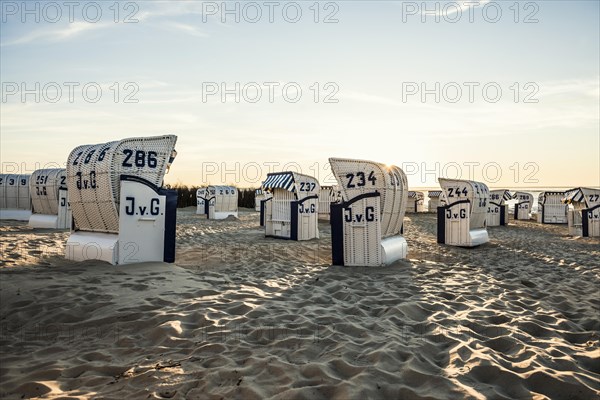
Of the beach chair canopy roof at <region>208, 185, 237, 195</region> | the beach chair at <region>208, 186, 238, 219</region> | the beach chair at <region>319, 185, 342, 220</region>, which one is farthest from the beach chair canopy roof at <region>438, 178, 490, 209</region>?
the beach chair canopy roof at <region>208, 185, 237, 195</region>

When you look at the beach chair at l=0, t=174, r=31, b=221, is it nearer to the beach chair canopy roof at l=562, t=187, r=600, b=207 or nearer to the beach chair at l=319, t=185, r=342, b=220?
the beach chair at l=319, t=185, r=342, b=220

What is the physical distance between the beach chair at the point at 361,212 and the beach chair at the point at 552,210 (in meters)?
23.5

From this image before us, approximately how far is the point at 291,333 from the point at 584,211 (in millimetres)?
17895

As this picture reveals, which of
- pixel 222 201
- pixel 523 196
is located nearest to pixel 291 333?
pixel 222 201

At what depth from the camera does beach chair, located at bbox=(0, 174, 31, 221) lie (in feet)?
65.5

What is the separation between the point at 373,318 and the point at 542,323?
2145 millimetres

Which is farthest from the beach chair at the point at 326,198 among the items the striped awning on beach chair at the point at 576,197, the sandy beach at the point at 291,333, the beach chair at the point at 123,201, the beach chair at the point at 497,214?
the beach chair at the point at 123,201

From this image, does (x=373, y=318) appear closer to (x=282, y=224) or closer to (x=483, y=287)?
(x=483, y=287)

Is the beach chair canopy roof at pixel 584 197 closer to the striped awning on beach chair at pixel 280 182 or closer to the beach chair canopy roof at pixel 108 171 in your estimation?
the striped awning on beach chair at pixel 280 182

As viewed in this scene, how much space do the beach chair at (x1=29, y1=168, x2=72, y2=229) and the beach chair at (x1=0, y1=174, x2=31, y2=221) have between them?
3373 millimetres

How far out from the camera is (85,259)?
8125 millimetres

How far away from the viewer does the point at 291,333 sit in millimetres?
4414

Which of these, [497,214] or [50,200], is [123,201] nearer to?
[50,200]

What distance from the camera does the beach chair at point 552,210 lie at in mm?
27484
